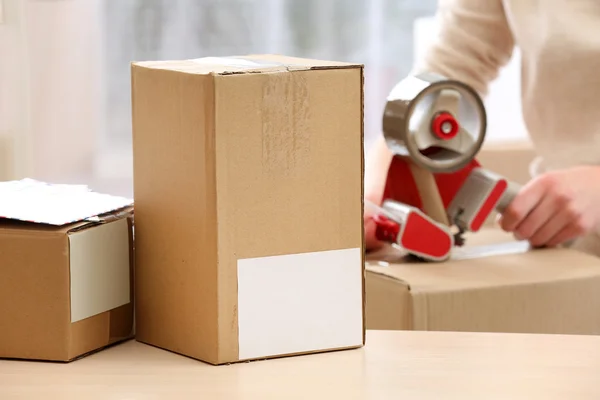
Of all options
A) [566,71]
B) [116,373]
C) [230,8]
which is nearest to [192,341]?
[116,373]

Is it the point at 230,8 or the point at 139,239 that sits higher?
the point at 230,8

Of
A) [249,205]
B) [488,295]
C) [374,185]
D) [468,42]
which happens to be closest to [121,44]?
[468,42]

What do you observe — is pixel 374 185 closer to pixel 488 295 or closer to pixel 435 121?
pixel 435 121

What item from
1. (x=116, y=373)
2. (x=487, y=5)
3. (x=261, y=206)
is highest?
(x=487, y=5)

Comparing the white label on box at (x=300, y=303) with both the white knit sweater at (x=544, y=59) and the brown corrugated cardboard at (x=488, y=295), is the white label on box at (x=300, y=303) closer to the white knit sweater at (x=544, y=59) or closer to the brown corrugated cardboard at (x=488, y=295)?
the brown corrugated cardboard at (x=488, y=295)

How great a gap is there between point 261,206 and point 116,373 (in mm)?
168

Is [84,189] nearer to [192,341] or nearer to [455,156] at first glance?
[192,341]

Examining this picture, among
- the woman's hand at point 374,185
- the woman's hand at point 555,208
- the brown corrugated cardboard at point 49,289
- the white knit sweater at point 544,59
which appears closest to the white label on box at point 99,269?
the brown corrugated cardboard at point 49,289

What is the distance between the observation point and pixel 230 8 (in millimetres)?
2439

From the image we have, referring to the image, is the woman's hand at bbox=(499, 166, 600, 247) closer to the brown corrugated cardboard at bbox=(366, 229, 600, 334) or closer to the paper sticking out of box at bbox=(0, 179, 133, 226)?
the brown corrugated cardboard at bbox=(366, 229, 600, 334)

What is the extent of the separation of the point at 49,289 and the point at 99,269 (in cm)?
5

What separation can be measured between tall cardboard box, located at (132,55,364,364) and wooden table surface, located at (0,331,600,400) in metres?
0.02

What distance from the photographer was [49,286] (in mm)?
732

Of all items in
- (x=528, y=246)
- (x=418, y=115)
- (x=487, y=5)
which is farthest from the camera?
(x=487, y=5)
